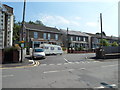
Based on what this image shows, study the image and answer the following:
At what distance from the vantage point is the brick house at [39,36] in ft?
102

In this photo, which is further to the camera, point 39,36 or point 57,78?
point 39,36

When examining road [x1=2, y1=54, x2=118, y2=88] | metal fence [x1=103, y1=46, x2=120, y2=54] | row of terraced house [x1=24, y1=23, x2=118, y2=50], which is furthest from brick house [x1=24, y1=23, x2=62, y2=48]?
road [x1=2, y1=54, x2=118, y2=88]

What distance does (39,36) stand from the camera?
33125 millimetres

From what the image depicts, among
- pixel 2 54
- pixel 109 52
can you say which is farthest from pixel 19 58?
pixel 109 52

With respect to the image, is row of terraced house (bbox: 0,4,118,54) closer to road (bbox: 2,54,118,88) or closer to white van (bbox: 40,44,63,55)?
white van (bbox: 40,44,63,55)

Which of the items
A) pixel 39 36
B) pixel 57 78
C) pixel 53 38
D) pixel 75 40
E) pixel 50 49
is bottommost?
pixel 57 78

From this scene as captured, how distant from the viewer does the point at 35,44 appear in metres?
32.0

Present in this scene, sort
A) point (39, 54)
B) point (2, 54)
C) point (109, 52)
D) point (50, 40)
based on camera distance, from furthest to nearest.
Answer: point (50, 40), point (109, 52), point (39, 54), point (2, 54)

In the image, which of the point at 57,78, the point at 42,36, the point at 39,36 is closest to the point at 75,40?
the point at 42,36

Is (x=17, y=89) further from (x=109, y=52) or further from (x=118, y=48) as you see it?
(x=118, y=48)

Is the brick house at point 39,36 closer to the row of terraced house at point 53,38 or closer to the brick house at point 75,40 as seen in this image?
the row of terraced house at point 53,38

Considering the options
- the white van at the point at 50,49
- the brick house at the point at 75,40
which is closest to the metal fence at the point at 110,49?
the white van at the point at 50,49

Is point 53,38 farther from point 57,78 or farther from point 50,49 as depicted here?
point 57,78

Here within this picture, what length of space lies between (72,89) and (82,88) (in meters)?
0.51
